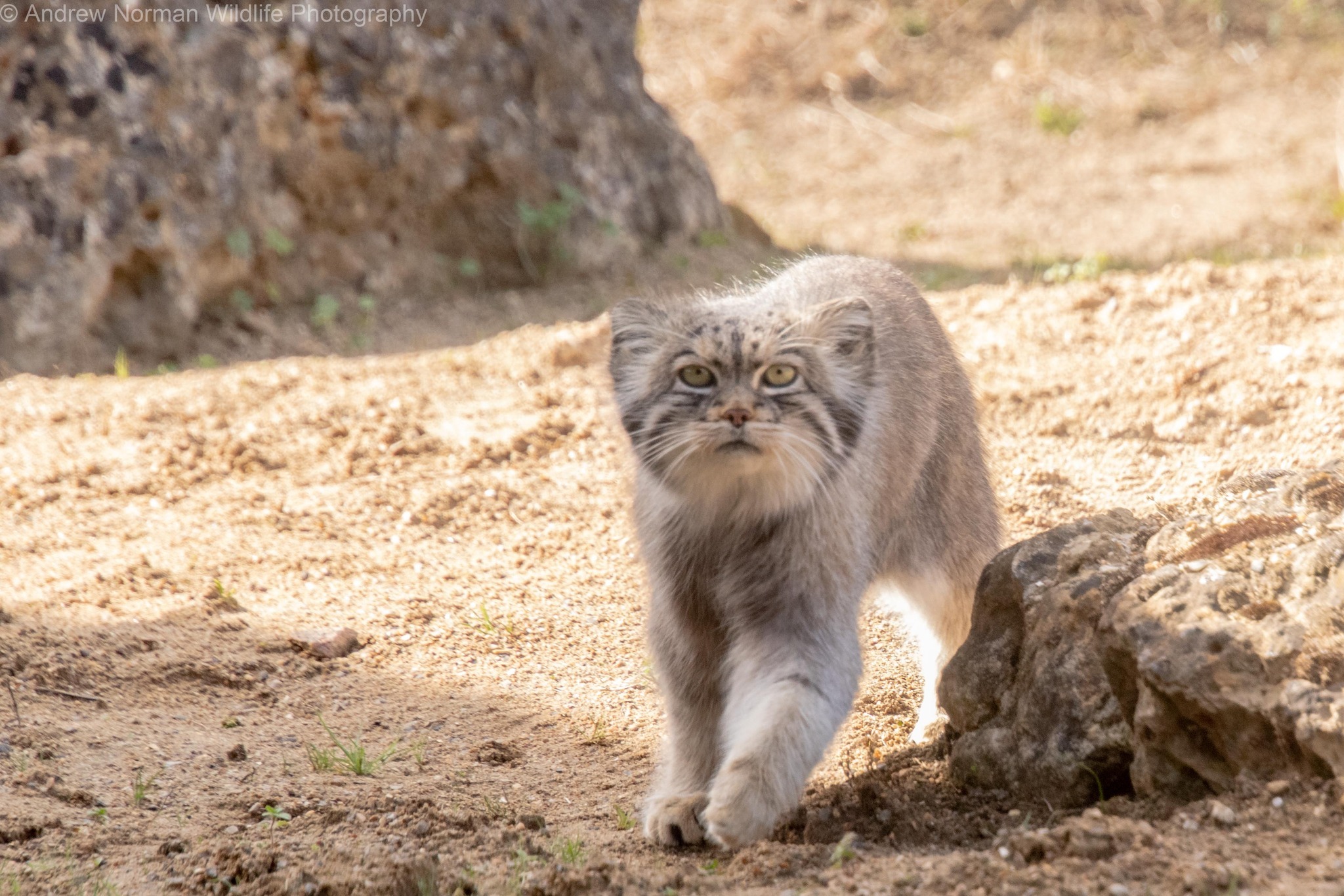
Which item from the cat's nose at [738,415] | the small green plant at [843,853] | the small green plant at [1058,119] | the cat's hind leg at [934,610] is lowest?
the small green plant at [843,853]

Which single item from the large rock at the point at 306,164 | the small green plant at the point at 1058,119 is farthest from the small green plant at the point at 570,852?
the small green plant at the point at 1058,119

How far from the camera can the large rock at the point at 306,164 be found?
25.9 feet

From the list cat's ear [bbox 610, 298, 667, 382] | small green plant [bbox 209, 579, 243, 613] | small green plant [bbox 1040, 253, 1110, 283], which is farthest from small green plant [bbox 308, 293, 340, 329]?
cat's ear [bbox 610, 298, 667, 382]

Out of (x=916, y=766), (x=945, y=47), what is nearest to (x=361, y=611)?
(x=916, y=766)

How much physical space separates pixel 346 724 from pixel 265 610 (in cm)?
101

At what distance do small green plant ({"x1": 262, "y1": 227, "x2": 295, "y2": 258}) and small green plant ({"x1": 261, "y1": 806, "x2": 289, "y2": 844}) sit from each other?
5.66m

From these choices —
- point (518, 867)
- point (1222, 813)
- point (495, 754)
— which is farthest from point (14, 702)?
point (1222, 813)

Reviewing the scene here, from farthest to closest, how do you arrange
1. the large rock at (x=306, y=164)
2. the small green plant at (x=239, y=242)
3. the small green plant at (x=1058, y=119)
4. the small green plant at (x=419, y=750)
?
the small green plant at (x=1058, y=119) < the small green plant at (x=239, y=242) < the large rock at (x=306, y=164) < the small green plant at (x=419, y=750)

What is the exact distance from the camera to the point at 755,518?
3.83 m

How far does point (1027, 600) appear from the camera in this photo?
3771mm

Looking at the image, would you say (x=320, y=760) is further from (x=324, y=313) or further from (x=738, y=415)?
(x=324, y=313)

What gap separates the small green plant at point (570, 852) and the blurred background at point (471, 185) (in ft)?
17.6

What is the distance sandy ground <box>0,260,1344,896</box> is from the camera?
132 inches

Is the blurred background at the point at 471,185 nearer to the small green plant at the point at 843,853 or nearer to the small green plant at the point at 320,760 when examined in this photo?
the small green plant at the point at 320,760
